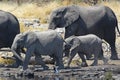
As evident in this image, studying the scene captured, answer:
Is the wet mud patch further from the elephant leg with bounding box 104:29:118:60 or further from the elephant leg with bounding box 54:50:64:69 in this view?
the elephant leg with bounding box 104:29:118:60

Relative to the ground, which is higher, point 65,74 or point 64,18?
point 64,18

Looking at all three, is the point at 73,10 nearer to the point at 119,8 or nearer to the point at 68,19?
the point at 68,19

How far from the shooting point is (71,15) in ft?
90.4

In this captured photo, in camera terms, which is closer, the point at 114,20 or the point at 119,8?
the point at 114,20

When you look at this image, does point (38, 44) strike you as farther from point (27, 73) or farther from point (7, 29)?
point (7, 29)

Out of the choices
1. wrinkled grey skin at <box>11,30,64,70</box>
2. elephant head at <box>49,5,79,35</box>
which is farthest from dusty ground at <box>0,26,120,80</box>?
elephant head at <box>49,5,79,35</box>

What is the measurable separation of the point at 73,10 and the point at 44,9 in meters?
9.00

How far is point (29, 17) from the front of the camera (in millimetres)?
35000

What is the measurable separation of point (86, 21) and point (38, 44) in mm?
4129

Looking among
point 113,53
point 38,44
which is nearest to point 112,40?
point 113,53

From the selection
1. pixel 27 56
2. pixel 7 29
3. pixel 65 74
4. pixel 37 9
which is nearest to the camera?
pixel 65 74

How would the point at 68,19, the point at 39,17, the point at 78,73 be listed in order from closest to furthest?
the point at 78,73
the point at 68,19
the point at 39,17

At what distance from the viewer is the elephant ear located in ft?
90.0

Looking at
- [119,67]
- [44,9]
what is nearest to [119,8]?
[44,9]
